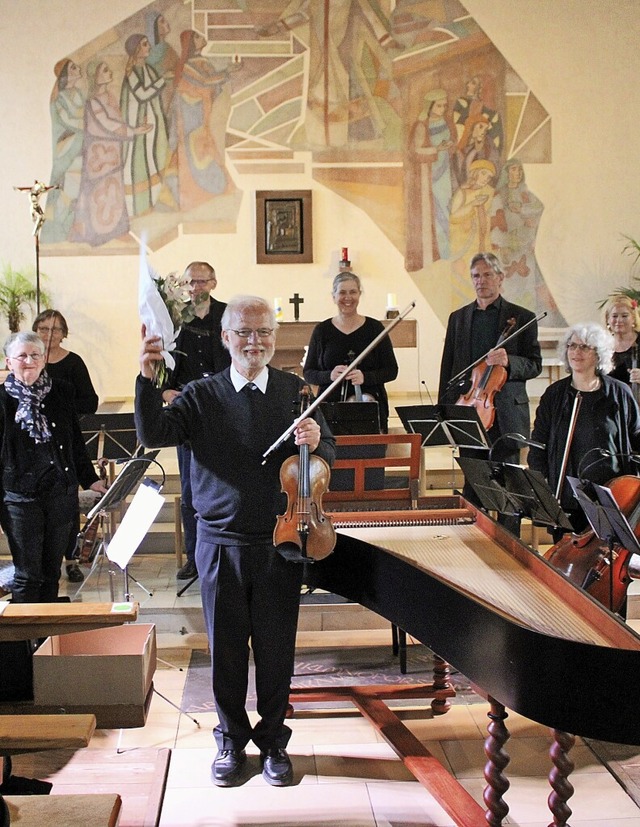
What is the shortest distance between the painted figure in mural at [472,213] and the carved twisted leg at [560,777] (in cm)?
633

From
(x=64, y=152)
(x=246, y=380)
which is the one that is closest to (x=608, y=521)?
(x=246, y=380)

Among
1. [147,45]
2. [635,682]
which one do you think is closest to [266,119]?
[147,45]

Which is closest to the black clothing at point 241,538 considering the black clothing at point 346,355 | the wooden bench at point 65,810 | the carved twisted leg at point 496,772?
the carved twisted leg at point 496,772

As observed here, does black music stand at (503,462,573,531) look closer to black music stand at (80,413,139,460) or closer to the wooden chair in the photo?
the wooden chair

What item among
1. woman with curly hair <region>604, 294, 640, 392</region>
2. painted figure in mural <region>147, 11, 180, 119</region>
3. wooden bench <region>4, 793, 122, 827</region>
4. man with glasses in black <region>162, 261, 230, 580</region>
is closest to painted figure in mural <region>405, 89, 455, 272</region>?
painted figure in mural <region>147, 11, 180, 119</region>

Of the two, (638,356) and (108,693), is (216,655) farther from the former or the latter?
(638,356)

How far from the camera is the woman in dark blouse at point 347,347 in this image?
4988mm

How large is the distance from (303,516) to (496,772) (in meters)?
0.97

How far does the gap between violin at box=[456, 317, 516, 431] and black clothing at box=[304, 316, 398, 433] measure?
1.43 ft

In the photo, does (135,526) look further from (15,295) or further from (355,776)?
(15,295)

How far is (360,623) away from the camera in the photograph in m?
4.77

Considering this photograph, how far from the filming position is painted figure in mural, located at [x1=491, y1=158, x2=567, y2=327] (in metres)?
8.54

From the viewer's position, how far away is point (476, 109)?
8.47m

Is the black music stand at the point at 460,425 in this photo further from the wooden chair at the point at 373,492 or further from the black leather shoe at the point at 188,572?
the black leather shoe at the point at 188,572
